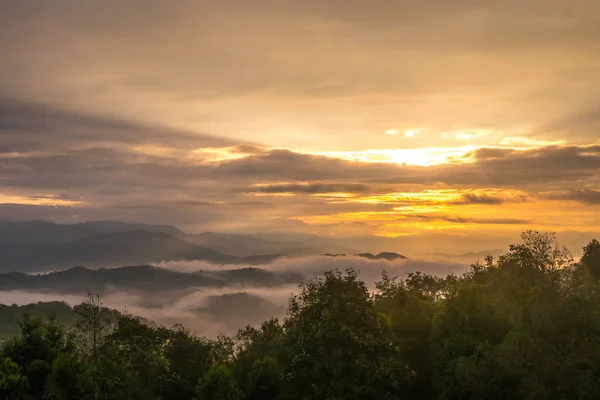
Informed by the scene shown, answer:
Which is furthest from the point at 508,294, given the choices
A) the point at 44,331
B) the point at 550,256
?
the point at 44,331

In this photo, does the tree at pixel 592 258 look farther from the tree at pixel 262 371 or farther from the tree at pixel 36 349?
the tree at pixel 36 349

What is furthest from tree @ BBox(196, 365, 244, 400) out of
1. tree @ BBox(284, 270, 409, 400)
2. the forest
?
tree @ BBox(284, 270, 409, 400)

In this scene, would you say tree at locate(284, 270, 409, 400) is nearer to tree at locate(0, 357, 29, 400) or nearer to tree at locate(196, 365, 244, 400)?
tree at locate(196, 365, 244, 400)

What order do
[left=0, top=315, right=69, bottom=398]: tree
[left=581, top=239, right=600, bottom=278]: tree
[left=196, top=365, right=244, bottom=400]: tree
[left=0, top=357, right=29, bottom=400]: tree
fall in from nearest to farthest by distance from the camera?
[left=0, top=357, right=29, bottom=400]: tree, [left=196, top=365, right=244, bottom=400]: tree, [left=0, top=315, right=69, bottom=398]: tree, [left=581, top=239, right=600, bottom=278]: tree

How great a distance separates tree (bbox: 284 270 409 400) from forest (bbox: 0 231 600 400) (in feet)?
0.33

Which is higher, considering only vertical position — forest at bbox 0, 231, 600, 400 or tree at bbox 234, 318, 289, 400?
forest at bbox 0, 231, 600, 400

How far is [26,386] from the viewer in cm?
4762

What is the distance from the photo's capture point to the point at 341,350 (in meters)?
45.3

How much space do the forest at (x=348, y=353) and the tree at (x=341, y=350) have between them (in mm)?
100

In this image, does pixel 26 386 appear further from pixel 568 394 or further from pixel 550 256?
pixel 550 256

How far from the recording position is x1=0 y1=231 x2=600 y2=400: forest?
132ft

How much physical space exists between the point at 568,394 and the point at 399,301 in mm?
30168

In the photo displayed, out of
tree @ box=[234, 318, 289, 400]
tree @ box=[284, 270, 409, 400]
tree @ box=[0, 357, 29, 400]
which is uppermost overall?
tree @ box=[284, 270, 409, 400]

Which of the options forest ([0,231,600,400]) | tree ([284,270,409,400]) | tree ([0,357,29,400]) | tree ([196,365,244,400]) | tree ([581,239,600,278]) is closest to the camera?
forest ([0,231,600,400])
